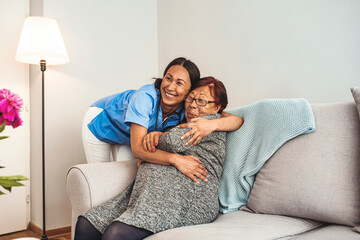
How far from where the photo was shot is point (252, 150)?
1479 millimetres

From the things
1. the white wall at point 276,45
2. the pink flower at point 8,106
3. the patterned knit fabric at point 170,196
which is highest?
the white wall at point 276,45

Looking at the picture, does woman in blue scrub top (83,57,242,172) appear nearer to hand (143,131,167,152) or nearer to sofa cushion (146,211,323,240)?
hand (143,131,167,152)

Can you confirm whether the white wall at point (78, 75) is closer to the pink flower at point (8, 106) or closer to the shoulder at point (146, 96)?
the shoulder at point (146, 96)

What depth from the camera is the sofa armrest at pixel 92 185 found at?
1388mm

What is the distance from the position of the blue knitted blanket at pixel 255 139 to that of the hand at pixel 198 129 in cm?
18

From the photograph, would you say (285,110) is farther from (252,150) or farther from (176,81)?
(176,81)

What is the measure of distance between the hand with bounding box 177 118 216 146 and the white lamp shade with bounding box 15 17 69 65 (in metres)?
1.30

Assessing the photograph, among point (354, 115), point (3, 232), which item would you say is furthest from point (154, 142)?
point (3, 232)

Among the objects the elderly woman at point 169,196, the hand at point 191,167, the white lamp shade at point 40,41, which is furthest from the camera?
the white lamp shade at point 40,41

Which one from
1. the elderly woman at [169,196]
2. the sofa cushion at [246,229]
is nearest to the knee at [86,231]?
the elderly woman at [169,196]

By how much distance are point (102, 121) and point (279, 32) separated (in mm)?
1195

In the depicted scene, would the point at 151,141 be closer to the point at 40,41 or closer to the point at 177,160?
the point at 177,160

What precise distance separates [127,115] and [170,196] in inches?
17.7

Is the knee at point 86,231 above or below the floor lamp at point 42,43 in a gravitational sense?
below
